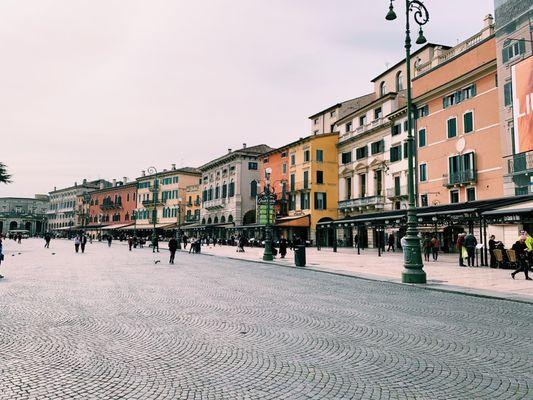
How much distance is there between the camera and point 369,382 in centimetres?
414

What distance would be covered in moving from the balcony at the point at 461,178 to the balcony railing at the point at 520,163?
398 cm

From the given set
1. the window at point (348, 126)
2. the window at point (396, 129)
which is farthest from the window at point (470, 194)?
the window at point (348, 126)

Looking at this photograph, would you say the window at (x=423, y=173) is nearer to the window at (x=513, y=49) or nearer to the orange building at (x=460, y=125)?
the orange building at (x=460, y=125)

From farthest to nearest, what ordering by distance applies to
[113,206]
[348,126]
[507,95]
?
[113,206] → [348,126] → [507,95]

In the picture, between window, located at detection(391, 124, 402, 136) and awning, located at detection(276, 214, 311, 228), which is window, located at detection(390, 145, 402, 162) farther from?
awning, located at detection(276, 214, 311, 228)

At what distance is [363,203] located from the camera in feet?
136

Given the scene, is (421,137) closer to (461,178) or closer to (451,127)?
(451,127)

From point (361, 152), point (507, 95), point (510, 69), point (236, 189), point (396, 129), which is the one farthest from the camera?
point (236, 189)

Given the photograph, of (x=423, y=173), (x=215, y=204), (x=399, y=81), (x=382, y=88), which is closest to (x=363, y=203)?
(x=423, y=173)

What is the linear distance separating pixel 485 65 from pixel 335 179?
22.8m

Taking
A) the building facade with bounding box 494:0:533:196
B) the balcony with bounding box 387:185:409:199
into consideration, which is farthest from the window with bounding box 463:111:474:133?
the balcony with bounding box 387:185:409:199

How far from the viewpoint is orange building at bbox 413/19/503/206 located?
27.8 m

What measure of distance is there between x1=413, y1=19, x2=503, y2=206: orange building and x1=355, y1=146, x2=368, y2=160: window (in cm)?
803

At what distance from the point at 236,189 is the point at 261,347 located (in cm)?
5435
